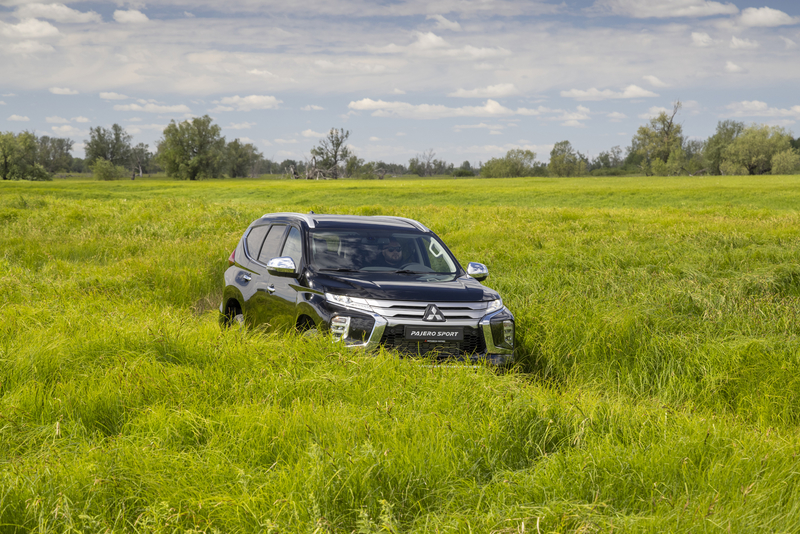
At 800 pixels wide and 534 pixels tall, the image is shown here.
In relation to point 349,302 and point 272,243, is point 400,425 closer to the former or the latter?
point 349,302

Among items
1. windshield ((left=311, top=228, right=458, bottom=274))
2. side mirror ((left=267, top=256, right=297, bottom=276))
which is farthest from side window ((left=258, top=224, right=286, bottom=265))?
A: side mirror ((left=267, top=256, right=297, bottom=276))

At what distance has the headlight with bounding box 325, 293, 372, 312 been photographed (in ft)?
17.6

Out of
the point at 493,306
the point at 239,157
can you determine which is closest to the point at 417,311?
the point at 493,306

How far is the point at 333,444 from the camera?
343 cm

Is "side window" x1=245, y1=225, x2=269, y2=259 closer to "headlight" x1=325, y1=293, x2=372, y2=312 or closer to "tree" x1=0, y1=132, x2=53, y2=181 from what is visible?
"headlight" x1=325, y1=293, x2=372, y2=312

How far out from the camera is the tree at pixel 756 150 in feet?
323

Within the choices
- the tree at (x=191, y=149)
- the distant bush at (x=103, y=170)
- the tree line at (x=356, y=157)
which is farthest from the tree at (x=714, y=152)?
the distant bush at (x=103, y=170)

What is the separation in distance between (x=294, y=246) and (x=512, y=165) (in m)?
124

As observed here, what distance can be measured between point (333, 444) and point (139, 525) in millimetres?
1041

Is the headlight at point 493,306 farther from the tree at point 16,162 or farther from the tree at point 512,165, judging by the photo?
the tree at point 512,165

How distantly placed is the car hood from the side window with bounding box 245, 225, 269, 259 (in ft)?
5.81

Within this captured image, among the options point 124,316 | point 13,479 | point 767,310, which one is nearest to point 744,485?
point 13,479

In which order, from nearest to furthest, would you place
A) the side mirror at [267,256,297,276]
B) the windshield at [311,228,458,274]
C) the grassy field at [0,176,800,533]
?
the grassy field at [0,176,800,533] < the side mirror at [267,256,297,276] < the windshield at [311,228,458,274]

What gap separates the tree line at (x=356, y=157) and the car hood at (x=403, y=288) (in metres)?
99.9
